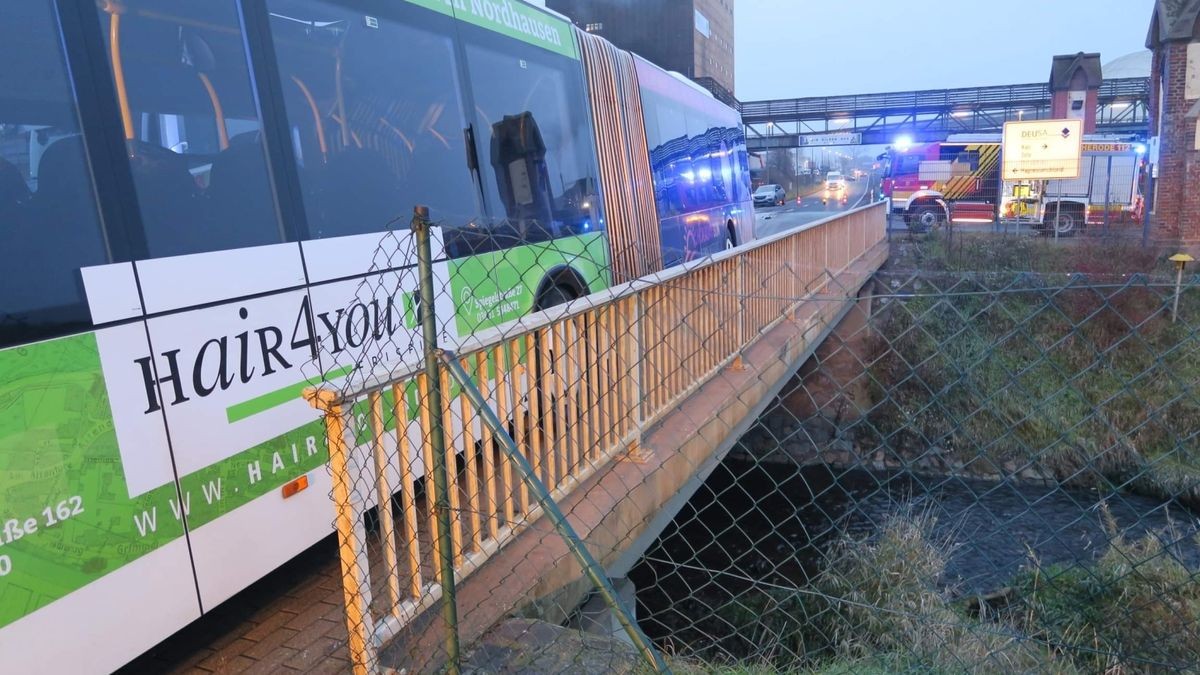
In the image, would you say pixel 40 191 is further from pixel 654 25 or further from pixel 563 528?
pixel 654 25

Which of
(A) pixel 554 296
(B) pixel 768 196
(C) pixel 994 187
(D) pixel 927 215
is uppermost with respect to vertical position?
(A) pixel 554 296

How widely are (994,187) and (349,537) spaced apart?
31.4 metres

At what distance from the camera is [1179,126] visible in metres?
18.4

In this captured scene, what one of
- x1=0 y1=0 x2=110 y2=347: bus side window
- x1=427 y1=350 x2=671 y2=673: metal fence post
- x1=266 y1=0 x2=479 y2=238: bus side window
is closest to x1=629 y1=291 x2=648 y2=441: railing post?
x1=266 y1=0 x2=479 y2=238: bus side window

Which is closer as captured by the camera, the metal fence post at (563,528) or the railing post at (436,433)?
the metal fence post at (563,528)

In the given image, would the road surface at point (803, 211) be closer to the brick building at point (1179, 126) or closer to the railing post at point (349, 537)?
the brick building at point (1179, 126)

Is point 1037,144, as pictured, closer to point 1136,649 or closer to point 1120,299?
point 1120,299

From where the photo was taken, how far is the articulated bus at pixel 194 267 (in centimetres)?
268

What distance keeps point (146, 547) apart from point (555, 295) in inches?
152

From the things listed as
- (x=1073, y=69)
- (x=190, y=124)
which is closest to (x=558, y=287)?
(x=190, y=124)

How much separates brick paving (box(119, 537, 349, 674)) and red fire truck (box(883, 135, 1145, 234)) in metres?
24.6

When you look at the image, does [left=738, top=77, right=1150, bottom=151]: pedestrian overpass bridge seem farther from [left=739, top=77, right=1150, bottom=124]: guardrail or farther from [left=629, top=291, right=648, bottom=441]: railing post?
[left=629, top=291, right=648, bottom=441]: railing post

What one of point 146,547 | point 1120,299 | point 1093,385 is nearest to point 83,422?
point 146,547

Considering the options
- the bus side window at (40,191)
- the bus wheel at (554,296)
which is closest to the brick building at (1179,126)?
the bus wheel at (554,296)
